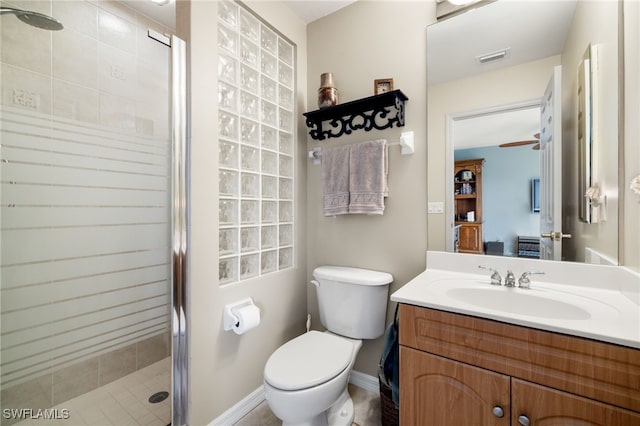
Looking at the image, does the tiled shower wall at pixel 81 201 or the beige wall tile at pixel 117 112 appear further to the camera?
the beige wall tile at pixel 117 112

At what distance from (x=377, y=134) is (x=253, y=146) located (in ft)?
2.44

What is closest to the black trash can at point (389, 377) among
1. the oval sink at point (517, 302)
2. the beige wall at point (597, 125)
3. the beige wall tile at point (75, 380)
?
the oval sink at point (517, 302)

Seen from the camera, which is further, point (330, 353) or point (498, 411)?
point (330, 353)

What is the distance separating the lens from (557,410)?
0.78m

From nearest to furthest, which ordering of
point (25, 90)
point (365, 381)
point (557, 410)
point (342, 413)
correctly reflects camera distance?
point (557, 410)
point (25, 90)
point (342, 413)
point (365, 381)

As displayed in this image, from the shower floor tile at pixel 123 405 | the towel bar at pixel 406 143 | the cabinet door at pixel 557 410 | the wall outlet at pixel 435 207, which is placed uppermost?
the towel bar at pixel 406 143

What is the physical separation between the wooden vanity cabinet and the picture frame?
3.96 feet

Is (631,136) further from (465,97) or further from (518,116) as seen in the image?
(465,97)

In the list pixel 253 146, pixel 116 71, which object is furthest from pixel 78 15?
pixel 253 146

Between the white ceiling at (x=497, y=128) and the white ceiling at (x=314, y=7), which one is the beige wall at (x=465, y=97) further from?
the white ceiling at (x=314, y=7)

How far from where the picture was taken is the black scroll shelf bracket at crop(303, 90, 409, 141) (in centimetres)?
153

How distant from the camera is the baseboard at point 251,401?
139cm

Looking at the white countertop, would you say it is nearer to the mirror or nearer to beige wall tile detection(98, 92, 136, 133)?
the mirror

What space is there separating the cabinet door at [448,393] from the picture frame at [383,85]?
4.43ft
